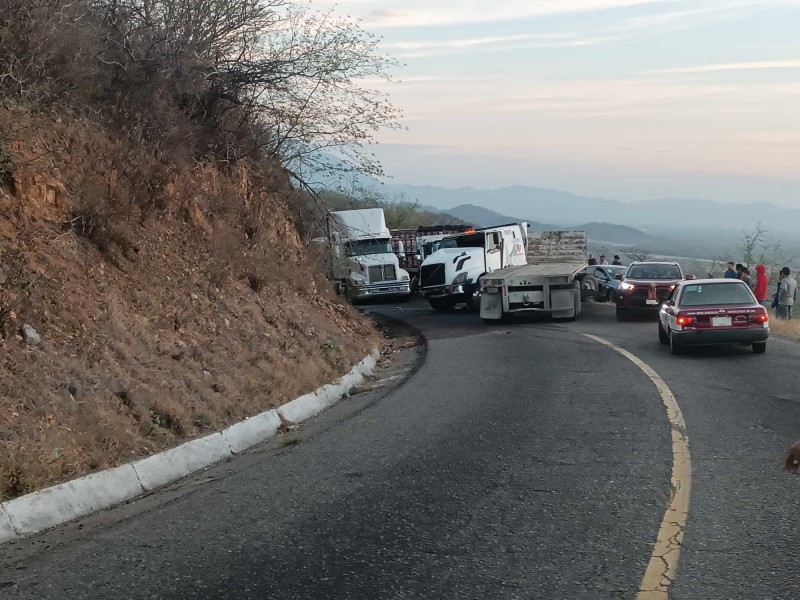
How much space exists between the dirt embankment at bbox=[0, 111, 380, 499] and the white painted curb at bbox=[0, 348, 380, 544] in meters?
0.17

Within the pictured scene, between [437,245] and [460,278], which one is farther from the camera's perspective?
[437,245]

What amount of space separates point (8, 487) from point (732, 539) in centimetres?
501

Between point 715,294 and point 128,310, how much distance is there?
11234 mm

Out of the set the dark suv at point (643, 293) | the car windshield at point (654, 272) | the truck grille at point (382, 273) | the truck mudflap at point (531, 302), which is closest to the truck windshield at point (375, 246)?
the truck grille at point (382, 273)

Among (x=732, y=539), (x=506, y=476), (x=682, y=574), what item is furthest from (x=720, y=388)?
(x=682, y=574)

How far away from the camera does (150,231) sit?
13.2 meters

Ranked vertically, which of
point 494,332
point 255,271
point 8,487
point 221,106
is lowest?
point 494,332

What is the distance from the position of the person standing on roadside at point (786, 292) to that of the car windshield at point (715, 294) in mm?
7165

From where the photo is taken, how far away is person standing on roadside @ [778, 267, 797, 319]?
2391 cm

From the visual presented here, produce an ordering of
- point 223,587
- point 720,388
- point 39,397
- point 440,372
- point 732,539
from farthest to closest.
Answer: point 440,372
point 720,388
point 39,397
point 732,539
point 223,587

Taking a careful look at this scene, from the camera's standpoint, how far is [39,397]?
8023 millimetres

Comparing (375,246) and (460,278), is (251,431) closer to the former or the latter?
(460,278)

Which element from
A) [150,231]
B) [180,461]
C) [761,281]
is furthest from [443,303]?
[180,461]

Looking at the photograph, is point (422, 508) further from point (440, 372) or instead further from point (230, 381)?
point (440, 372)
